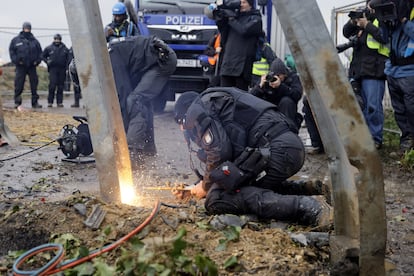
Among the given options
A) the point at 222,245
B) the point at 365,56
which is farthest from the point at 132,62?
the point at 222,245

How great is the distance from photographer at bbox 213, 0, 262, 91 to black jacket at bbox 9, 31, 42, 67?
30.5 feet

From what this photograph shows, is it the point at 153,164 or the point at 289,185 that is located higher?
the point at 289,185

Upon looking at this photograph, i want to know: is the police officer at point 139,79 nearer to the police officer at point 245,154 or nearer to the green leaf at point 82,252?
the police officer at point 245,154

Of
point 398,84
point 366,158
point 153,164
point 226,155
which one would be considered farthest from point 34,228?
point 398,84

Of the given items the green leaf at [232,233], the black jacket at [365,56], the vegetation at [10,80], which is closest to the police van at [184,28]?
the black jacket at [365,56]

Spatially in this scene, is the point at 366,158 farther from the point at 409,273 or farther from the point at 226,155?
the point at 226,155

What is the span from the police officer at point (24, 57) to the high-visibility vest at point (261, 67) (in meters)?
9.08

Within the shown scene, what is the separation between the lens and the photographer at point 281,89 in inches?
315

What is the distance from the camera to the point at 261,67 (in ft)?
30.1

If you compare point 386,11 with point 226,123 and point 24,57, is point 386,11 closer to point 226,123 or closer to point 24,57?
point 226,123

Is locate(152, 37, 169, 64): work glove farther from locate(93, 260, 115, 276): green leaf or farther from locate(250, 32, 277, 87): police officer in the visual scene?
locate(93, 260, 115, 276): green leaf

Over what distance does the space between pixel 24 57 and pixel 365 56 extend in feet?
36.8

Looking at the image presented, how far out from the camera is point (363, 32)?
26.2 feet

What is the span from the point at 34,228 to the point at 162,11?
9.37 m
